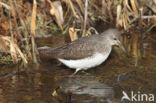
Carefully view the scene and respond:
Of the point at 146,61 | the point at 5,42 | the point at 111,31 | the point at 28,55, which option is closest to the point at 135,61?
the point at 146,61

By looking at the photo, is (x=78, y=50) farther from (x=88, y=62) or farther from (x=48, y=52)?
(x=48, y=52)

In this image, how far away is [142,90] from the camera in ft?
20.1

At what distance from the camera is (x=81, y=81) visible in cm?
679

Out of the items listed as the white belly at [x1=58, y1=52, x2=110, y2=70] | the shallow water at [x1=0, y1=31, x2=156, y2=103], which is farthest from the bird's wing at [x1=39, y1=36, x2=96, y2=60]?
the shallow water at [x1=0, y1=31, x2=156, y2=103]

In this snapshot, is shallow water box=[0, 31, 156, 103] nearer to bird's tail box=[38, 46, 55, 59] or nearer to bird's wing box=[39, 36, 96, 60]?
bird's tail box=[38, 46, 55, 59]

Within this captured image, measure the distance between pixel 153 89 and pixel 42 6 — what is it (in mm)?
4238

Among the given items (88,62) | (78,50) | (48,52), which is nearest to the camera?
(88,62)

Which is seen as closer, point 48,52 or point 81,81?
point 81,81

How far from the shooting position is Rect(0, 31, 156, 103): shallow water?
19.4ft

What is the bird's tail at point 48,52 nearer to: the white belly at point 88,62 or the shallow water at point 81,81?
the shallow water at point 81,81

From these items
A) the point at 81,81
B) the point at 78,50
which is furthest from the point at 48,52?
the point at 81,81

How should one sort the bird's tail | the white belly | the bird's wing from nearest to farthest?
the white belly
the bird's wing
the bird's tail

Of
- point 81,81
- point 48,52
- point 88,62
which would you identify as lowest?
point 81,81

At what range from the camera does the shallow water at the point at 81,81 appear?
5.93 metres
